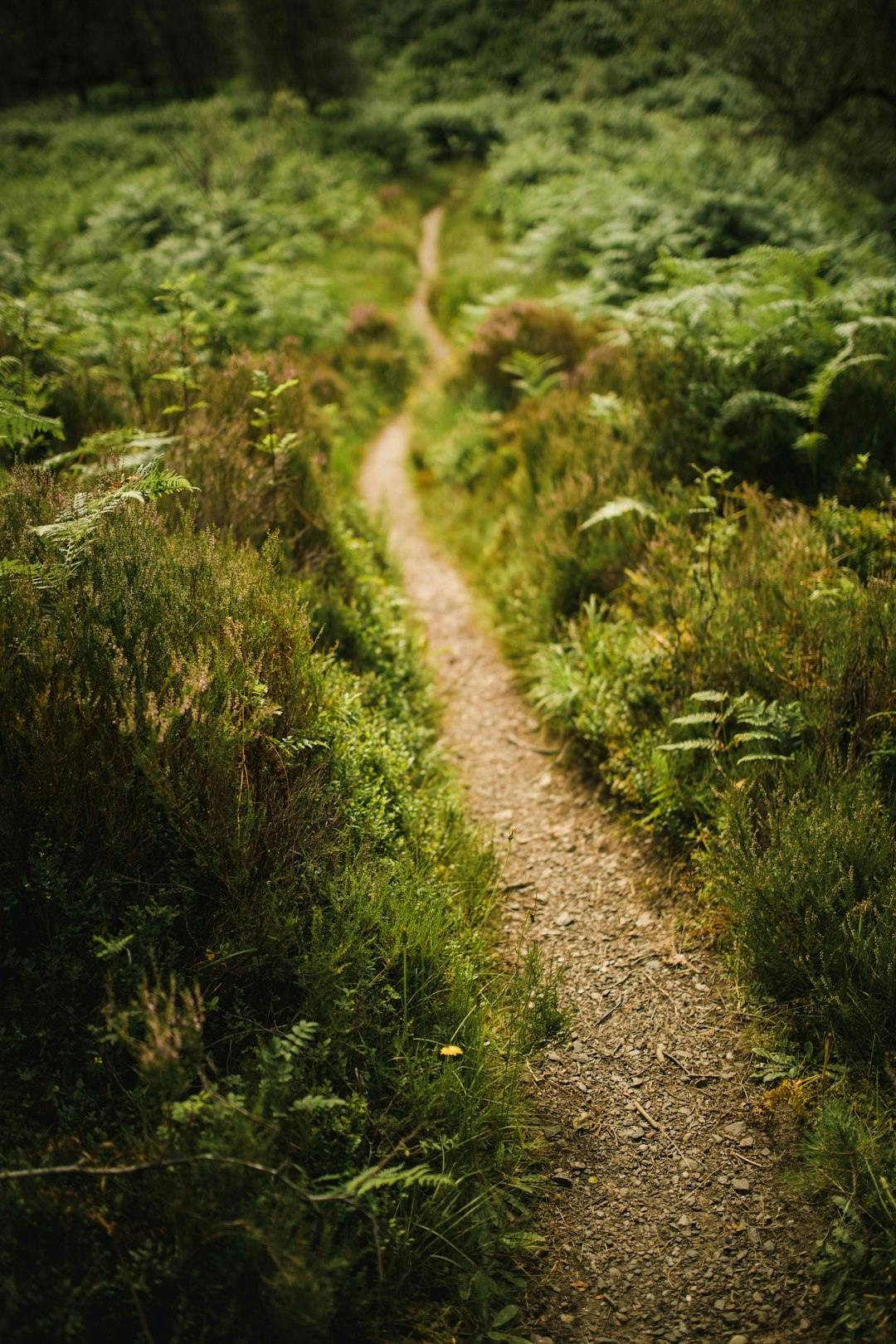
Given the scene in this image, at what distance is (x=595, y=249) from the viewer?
1127 centimetres

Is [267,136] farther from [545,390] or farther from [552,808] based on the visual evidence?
[552,808]

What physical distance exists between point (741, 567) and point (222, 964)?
3538mm

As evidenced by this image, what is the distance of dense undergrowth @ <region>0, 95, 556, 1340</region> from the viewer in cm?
187

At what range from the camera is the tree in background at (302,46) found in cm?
2327

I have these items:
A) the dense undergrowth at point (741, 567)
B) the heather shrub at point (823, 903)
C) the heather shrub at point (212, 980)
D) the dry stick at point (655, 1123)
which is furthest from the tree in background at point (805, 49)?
the dry stick at point (655, 1123)

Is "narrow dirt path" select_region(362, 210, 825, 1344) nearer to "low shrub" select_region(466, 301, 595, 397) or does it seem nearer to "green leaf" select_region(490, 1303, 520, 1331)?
"green leaf" select_region(490, 1303, 520, 1331)

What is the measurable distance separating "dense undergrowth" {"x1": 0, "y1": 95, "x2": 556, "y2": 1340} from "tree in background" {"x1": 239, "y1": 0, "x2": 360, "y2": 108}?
2711cm

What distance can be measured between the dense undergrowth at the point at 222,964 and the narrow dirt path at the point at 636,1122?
248mm

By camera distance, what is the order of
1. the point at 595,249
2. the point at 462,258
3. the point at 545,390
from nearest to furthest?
the point at 545,390 → the point at 595,249 → the point at 462,258

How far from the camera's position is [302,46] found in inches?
953

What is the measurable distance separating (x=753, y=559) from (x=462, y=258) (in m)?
12.3

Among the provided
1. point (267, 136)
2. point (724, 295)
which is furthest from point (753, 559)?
point (267, 136)

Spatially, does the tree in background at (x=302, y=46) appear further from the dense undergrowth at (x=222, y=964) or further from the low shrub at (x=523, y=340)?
the dense undergrowth at (x=222, y=964)

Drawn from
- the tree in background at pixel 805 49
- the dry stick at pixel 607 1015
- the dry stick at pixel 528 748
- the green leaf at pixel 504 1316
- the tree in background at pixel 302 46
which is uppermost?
the tree in background at pixel 302 46
